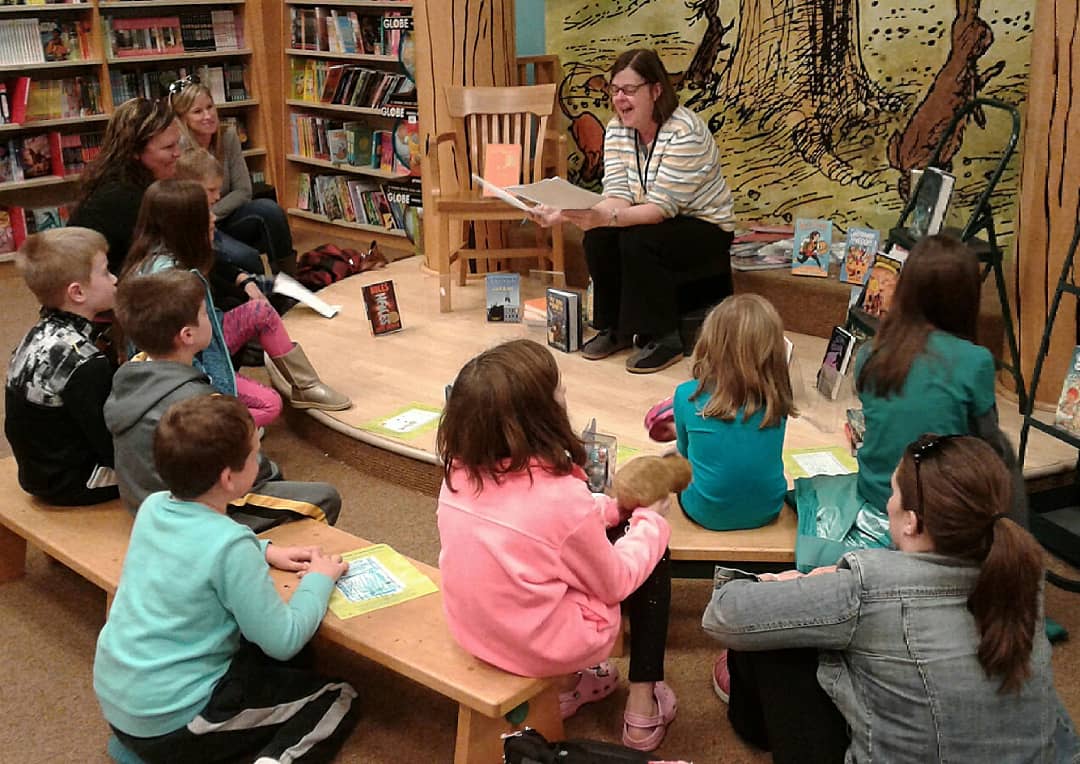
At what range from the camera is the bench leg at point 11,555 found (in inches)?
119

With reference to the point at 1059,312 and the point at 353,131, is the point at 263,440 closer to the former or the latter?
the point at 1059,312

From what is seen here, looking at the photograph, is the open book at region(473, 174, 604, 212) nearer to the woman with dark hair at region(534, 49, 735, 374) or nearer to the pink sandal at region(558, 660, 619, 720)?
the woman with dark hair at region(534, 49, 735, 374)

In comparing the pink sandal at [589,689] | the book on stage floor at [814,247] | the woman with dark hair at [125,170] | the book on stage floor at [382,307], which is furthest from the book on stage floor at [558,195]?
the pink sandal at [589,689]

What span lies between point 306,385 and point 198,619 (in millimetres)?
1772

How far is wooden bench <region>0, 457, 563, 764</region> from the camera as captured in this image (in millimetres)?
2049

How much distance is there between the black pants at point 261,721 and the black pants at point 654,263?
82.9 inches

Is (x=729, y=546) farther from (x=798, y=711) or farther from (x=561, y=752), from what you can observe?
(x=561, y=752)

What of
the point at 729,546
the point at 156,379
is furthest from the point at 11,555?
the point at 729,546

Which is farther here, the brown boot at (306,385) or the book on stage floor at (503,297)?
the book on stage floor at (503,297)

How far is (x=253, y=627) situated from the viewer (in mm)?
2139

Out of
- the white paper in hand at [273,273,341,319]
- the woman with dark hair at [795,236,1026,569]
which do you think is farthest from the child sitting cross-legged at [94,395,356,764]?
the white paper in hand at [273,273,341,319]

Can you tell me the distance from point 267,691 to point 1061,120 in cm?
274

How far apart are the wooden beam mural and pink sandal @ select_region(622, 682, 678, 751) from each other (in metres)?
2.67

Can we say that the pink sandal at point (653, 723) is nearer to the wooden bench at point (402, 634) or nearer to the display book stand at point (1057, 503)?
the wooden bench at point (402, 634)
